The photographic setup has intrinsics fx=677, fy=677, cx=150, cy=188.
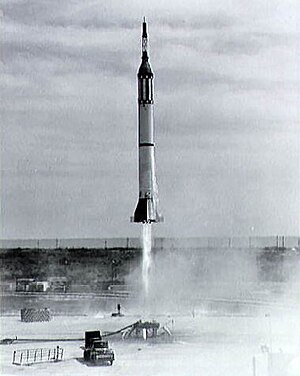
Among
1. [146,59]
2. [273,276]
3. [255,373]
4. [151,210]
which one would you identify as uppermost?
[146,59]

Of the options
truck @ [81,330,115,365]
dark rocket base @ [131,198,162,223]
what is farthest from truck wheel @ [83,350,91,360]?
A: dark rocket base @ [131,198,162,223]

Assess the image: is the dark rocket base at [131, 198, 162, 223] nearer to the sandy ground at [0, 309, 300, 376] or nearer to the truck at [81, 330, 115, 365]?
the sandy ground at [0, 309, 300, 376]

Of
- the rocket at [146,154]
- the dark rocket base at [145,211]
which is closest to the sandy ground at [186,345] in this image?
the dark rocket base at [145,211]

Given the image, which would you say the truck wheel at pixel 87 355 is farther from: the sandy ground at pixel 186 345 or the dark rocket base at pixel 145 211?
the dark rocket base at pixel 145 211

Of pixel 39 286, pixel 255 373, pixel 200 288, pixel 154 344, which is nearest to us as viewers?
pixel 255 373

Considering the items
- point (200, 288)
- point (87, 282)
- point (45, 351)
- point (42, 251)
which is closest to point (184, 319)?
point (45, 351)

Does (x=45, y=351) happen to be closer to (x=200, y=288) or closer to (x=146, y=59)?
(x=146, y=59)

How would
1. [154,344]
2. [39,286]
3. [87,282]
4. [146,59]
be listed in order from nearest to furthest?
[146,59] → [154,344] → [39,286] → [87,282]
